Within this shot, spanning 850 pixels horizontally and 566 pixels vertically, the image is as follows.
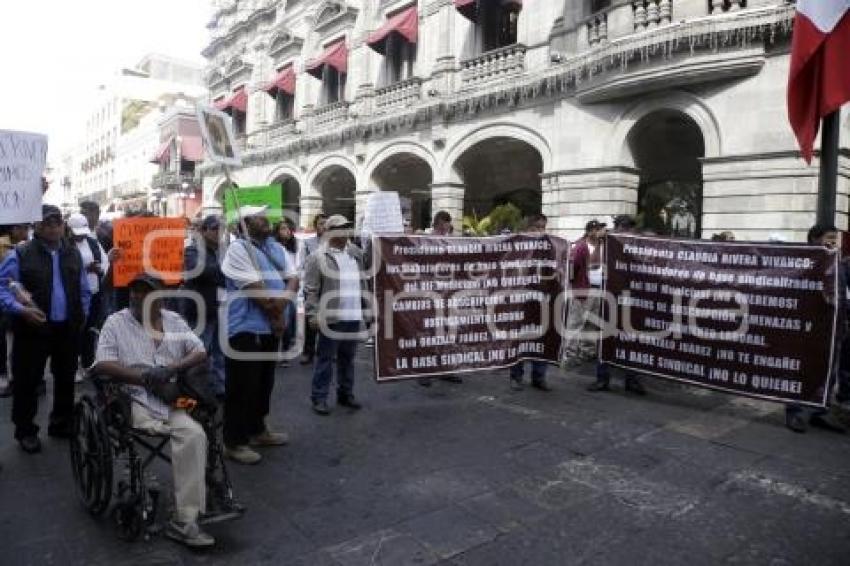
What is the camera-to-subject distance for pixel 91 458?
342cm

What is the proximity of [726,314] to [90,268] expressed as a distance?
19.7ft

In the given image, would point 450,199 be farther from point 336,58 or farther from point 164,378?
point 164,378

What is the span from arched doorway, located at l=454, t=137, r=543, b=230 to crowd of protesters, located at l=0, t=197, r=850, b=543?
410 inches

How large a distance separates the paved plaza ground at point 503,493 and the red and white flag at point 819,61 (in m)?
2.45

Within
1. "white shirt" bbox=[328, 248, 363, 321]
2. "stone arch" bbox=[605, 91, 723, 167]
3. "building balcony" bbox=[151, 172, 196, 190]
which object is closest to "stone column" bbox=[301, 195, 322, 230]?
"stone arch" bbox=[605, 91, 723, 167]

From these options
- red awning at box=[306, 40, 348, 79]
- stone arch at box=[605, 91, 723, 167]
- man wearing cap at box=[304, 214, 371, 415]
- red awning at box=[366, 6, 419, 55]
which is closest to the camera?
man wearing cap at box=[304, 214, 371, 415]

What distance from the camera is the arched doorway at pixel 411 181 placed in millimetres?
19047

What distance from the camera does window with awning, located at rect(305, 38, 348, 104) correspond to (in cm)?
1975

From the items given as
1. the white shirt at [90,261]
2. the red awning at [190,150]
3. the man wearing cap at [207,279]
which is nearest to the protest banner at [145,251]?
the white shirt at [90,261]

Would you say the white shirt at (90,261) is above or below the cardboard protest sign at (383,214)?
below

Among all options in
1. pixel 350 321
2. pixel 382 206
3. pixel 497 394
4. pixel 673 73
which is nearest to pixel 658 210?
pixel 673 73

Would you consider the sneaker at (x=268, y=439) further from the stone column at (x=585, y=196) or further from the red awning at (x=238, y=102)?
the red awning at (x=238, y=102)

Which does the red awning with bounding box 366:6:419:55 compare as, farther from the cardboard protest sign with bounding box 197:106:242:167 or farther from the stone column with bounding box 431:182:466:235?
the cardboard protest sign with bounding box 197:106:242:167

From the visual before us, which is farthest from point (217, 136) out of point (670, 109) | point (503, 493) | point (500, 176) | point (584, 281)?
point (500, 176)
